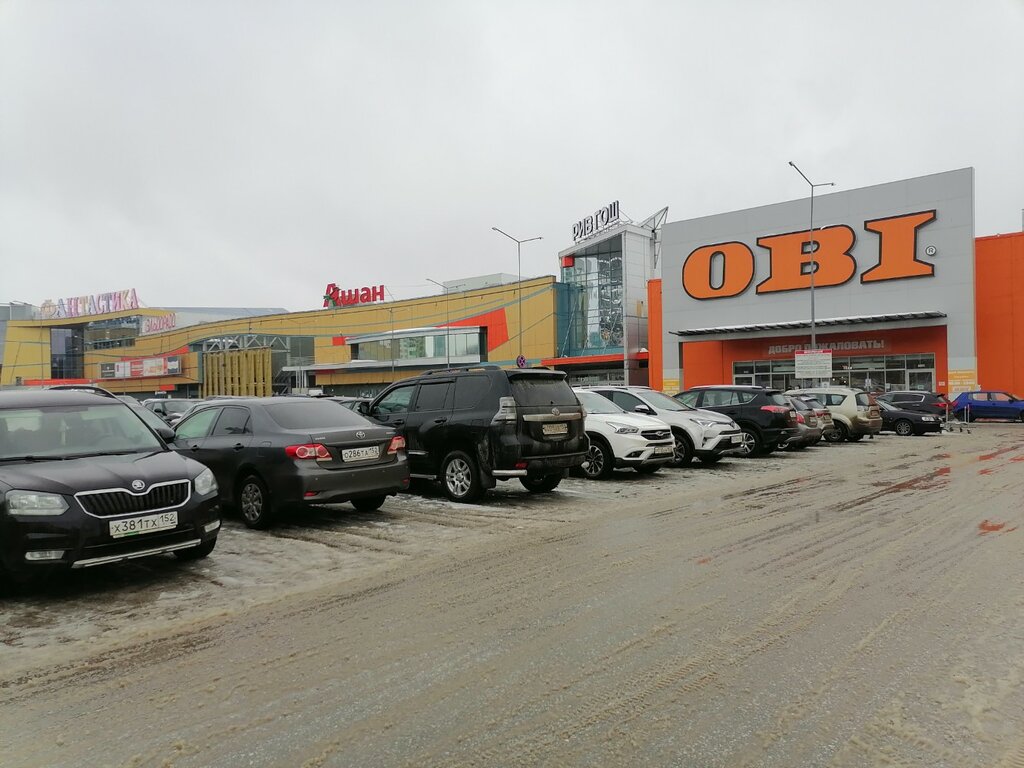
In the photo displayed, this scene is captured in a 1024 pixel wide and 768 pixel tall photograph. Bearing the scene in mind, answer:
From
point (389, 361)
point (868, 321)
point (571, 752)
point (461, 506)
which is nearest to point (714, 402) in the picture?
point (461, 506)

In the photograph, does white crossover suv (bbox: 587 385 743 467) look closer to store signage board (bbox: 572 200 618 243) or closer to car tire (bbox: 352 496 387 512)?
car tire (bbox: 352 496 387 512)

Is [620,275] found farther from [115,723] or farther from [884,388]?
[115,723]

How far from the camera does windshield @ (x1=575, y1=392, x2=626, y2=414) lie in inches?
527

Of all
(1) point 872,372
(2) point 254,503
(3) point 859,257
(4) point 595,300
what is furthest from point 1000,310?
(2) point 254,503

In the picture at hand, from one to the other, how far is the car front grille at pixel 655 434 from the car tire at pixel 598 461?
69 cm

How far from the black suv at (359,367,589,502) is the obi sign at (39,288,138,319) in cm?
9021

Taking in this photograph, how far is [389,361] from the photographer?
213 ft

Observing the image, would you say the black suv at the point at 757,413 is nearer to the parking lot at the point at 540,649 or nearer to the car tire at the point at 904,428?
the parking lot at the point at 540,649

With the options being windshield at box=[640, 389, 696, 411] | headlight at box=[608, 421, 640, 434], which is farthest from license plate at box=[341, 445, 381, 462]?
windshield at box=[640, 389, 696, 411]

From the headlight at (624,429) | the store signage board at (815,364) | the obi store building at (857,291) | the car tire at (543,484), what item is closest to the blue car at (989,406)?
the obi store building at (857,291)

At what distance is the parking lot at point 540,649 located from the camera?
3207 millimetres

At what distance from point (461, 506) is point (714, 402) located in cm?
947

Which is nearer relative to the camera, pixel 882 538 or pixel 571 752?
pixel 571 752

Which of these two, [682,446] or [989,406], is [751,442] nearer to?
[682,446]
